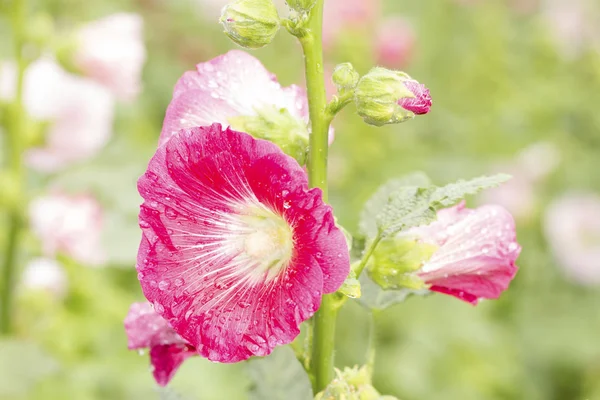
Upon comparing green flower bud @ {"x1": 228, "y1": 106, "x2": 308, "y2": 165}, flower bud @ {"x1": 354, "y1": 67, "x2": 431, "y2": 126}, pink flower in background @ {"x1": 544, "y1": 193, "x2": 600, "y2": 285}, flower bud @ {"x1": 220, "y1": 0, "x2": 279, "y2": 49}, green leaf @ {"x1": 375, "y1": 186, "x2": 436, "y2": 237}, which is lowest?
pink flower in background @ {"x1": 544, "y1": 193, "x2": 600, "y2": 285}

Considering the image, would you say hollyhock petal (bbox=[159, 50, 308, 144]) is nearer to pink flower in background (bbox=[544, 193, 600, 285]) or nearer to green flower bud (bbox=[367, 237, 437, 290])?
green flower bud (bbox=[367, 237, 437, 290])

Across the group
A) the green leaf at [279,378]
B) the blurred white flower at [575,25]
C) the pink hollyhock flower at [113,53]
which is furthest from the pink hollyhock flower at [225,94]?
the blurred white flower at [575,25]

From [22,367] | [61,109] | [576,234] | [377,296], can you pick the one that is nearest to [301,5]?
[377,296]

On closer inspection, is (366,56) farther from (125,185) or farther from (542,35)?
(125,185)

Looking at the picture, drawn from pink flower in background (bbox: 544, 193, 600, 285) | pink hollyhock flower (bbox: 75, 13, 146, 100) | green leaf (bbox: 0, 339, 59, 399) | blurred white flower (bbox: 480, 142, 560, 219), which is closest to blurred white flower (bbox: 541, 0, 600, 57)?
blurred white flower (bbox: 480, 142, 560, 219)

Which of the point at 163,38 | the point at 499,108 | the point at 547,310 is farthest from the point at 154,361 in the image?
the point at 163,38

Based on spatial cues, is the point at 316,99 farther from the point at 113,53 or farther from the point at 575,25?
the point at 575,25
